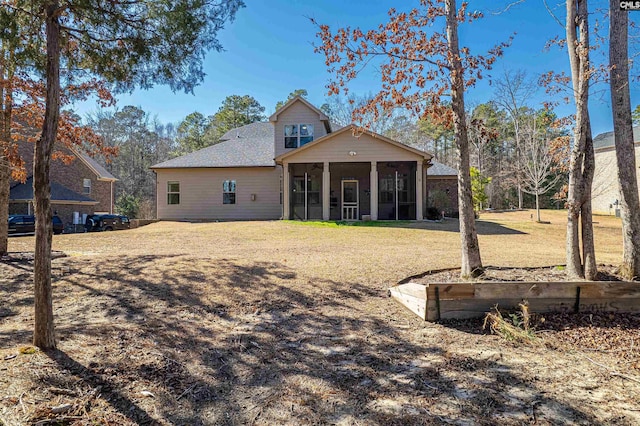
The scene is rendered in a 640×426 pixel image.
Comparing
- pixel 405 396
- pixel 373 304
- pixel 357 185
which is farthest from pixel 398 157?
pixel 405 396

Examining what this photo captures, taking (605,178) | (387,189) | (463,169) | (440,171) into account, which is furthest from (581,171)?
(605,178)

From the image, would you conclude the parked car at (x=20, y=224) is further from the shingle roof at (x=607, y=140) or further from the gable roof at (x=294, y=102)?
the shingle roof at (x=607, y=140)

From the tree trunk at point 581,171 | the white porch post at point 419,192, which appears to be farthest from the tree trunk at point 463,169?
the white porch post at point 419,192

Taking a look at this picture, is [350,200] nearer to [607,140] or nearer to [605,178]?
[605,178]

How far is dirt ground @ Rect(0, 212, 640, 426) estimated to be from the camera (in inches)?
96.0

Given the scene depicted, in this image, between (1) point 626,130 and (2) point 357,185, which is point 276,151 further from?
(1) point 626,130

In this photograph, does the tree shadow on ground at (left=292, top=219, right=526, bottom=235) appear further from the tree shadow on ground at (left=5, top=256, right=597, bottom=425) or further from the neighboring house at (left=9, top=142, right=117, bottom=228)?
the neighboring house at (left=9, top=142, right=117, bottom=228)

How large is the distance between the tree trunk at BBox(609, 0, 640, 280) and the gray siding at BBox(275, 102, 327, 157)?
14.9 m

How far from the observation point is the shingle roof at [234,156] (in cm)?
1947

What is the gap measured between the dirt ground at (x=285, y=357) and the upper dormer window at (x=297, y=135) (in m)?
13.8

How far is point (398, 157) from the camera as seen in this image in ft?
52.7

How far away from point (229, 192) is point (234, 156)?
90.6 inches

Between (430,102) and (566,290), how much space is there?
336 centimetres

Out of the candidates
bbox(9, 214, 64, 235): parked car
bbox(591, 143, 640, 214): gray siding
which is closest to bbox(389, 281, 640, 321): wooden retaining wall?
bbox(9, 214, 64, 235): parked car
